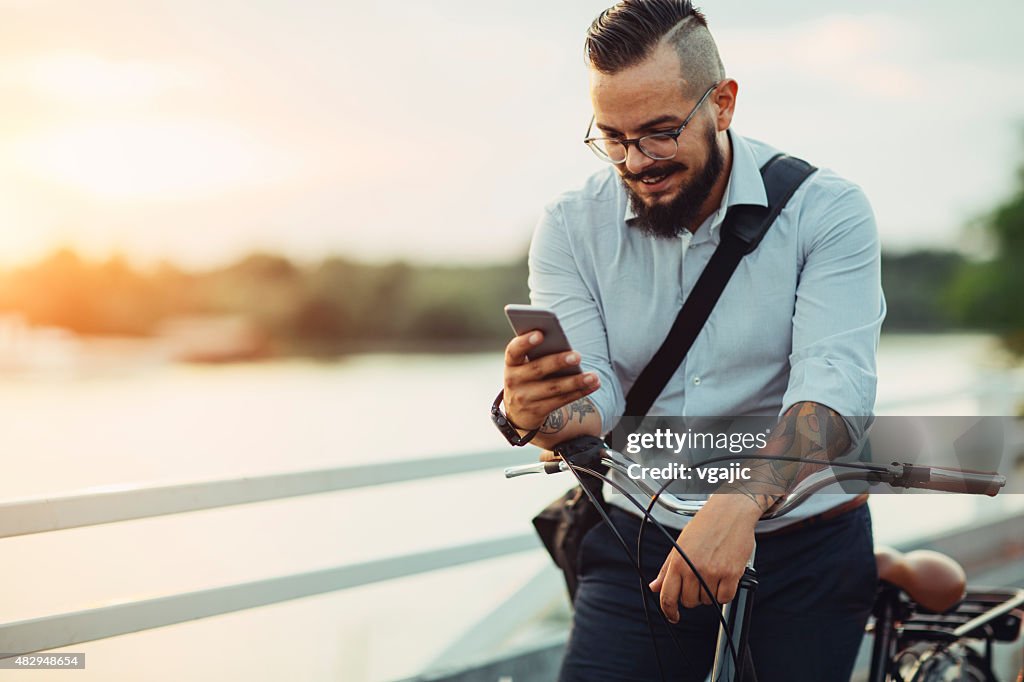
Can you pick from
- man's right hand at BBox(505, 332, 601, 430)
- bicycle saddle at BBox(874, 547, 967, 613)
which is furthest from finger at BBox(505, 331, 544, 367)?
bicycle saddle at BBox(874, 547, 967, 613)

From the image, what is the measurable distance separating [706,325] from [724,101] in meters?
0.47

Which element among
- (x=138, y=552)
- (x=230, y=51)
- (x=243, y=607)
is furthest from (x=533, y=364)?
(x=230, y=51)

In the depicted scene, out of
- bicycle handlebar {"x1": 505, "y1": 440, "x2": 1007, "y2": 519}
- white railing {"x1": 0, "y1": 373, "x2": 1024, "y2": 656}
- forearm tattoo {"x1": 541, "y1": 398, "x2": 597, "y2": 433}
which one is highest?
forearm tattoo {"x1": 541, "y1": 398, "x2": 597, "y2": 433}

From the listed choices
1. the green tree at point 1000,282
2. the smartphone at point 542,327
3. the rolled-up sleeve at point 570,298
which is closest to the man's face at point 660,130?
the rolled-up sleeve at point 570,298

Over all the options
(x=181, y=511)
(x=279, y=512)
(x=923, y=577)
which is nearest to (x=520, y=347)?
(x=923, y=577)

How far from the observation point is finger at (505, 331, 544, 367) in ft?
5.45

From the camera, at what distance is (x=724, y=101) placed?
7.02ft

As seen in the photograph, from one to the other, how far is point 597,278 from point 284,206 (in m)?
31.2

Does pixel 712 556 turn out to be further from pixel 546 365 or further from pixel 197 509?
pixel 197 509

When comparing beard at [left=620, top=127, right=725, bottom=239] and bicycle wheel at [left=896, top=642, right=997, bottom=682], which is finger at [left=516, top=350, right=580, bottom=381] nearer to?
beard at [left=620, top=127, right=725, bottom=239]

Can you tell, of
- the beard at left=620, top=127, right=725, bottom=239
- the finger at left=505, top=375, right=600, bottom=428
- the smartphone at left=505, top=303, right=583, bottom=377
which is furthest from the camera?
the beard at left=620, top=127, right=725, bottom=239

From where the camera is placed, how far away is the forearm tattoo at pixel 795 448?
178 cm

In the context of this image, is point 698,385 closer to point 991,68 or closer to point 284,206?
point 991,68

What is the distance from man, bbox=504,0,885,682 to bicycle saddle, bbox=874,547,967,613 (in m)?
0.20
